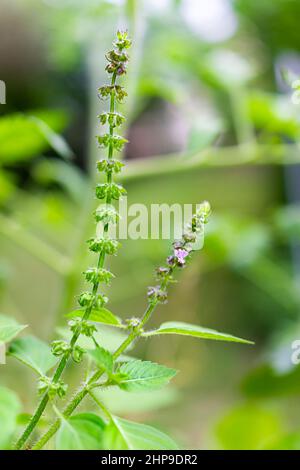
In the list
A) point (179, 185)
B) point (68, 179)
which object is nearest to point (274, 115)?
point (68, 179)

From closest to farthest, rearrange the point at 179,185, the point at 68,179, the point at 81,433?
the point at 81,433
the point at 68,179
the point at 179,185

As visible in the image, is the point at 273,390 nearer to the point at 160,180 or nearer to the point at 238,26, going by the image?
the point at 160,180

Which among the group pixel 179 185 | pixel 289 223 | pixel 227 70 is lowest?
pixel 289 223

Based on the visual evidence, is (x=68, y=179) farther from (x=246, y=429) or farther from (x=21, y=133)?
(x=246, y=429)

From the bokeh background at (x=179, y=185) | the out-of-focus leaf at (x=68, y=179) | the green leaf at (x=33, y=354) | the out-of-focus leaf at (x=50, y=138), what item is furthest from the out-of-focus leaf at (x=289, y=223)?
the green leaf at (x=33, y=354)

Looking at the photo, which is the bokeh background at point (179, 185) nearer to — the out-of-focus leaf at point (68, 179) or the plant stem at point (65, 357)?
the out-of-focus leaf at point (68, 179)
